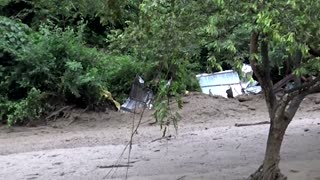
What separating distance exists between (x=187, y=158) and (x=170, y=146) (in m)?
1.55

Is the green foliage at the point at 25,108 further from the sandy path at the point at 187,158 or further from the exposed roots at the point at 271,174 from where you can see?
the exposed roots at the point at 271,174

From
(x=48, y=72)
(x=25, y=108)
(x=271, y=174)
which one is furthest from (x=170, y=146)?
(x=48, y=72)

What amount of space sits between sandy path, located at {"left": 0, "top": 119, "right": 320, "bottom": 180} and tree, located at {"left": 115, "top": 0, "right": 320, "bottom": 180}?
3.61ft

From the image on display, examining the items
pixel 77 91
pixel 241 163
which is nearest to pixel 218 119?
pixel 77 91

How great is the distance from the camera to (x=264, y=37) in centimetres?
575

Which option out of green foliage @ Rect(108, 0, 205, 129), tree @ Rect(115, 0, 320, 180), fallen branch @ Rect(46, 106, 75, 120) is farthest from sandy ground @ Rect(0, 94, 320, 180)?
green foliage @ Rect(108, 0, 205, 129)

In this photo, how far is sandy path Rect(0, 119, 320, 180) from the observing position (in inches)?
328

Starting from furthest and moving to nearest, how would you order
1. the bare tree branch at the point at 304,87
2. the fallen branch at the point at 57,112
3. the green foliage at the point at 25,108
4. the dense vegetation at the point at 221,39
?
the fallen branch at the point at 57,112, the green foliage at the point at 25,108, the bare tree branch at the point at 304,87, the dense vegetation at the point at 221,39

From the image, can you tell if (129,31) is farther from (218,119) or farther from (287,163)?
(218,119)

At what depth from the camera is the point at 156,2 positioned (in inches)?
199

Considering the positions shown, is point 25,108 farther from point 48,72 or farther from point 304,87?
point 304,87

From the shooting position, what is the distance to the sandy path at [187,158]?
8.32 m

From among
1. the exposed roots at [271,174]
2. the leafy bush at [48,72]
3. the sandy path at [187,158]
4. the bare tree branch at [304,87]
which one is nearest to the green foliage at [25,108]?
the leafy bush at [48,72]

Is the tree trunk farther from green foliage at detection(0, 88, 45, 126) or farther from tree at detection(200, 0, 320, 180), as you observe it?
green foliage at detection(0, 88, 45, 126)
